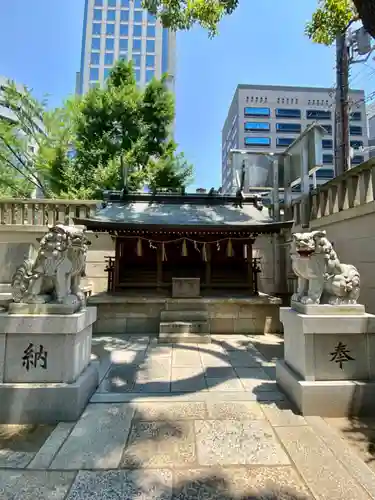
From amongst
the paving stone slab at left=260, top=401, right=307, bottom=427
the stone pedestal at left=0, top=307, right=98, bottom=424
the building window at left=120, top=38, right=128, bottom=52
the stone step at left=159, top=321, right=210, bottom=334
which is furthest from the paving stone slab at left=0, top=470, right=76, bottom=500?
the building window at left=120, top=38, right=128, bottom=52

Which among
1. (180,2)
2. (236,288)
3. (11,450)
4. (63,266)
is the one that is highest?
(180,2)

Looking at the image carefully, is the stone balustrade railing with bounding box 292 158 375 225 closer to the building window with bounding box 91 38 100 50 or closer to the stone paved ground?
the stone paved ground

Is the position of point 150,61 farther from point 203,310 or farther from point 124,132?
point 203,310

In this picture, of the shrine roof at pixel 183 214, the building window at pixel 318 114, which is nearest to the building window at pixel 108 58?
the building window at pixel 318 114

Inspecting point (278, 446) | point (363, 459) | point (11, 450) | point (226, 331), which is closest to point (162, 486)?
point (278, 446)

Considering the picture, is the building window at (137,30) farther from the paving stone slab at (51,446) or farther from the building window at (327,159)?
the paving stone slab at (51,446)

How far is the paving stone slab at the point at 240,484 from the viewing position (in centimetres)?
226

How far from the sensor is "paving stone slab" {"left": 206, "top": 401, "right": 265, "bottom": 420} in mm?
3535

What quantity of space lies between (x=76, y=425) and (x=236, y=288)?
7493 mm

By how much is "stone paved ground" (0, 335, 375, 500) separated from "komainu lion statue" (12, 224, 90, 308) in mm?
1567

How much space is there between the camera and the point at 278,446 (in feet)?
9.61

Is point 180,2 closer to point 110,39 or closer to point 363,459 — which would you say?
point 363,459

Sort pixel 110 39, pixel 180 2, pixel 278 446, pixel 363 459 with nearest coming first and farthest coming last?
pixel 363 459 < pixel 278 446 < pixel 180 2 < pixel 110 39

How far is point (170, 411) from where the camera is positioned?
3666 mm
